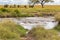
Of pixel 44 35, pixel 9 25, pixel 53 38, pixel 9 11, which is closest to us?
pixel 53 38

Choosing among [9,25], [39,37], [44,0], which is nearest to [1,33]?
[39,37]

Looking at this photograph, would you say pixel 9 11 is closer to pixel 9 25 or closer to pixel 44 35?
pixel 9 25

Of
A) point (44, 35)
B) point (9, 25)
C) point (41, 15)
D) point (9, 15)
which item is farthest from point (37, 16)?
point (44, 35)

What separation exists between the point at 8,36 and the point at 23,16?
33719 millimetres

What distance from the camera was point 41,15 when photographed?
156 feet

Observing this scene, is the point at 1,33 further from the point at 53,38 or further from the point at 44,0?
the point at 44,0

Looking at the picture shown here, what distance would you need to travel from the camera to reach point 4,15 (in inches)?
1806

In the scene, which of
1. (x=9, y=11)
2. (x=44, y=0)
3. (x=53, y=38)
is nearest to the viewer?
(x=53, y=38)

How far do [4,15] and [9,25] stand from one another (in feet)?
91.7

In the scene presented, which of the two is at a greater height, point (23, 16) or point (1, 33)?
point (1, 33)

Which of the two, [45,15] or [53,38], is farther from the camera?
[45,15]

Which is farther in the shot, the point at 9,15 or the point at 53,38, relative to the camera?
the point at 9,15

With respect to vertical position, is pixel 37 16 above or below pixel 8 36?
below

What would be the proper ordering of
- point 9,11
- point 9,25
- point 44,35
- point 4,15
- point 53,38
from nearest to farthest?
point 53,38 < point 44,35 < point 9,25 < point 4,15 < point 9,11
